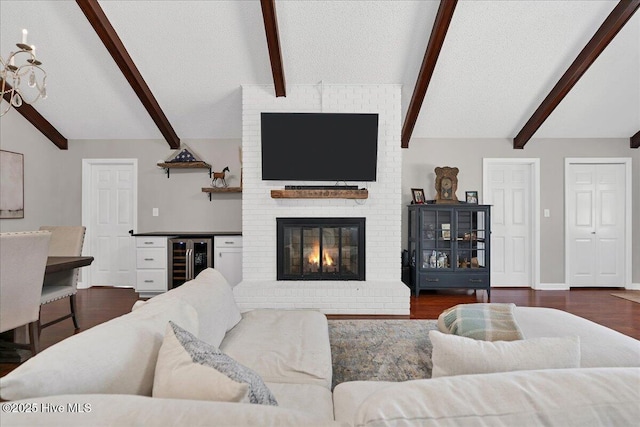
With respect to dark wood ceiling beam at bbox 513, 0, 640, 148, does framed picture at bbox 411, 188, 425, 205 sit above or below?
below

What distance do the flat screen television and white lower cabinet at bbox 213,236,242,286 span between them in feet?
3.41

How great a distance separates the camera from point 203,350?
3.33 ft

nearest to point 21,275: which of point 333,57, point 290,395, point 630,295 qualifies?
point 290,395

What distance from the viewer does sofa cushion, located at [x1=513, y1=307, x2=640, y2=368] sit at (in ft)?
4.42

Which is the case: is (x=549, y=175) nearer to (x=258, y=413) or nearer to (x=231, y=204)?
(x=231, y=204)

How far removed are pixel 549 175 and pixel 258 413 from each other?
561cm

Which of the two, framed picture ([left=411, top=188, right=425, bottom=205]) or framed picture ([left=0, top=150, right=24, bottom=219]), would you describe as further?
framed picture ([left=411, top=188, right=425, bottom=205])

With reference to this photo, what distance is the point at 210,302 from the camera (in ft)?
5.95

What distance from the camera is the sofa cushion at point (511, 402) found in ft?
2.20

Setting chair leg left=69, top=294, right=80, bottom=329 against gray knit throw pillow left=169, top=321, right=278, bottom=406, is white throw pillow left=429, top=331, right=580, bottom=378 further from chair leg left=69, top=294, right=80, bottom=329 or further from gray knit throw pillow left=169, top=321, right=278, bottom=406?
chair leg left=69, top=294, right=80, bottom=329

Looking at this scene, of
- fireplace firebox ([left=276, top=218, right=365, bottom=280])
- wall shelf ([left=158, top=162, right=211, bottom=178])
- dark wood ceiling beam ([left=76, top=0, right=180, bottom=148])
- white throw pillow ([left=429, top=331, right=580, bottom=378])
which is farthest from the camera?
wall shelf ([left=158, top=162, right=211, bottom=178])

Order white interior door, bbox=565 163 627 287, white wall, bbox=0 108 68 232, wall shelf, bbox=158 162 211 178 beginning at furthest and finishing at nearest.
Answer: white interior door, bbox=565 163 627 287, wall shelf, bbox=158 162 211 178, white wall, bbox=0 108 68 232

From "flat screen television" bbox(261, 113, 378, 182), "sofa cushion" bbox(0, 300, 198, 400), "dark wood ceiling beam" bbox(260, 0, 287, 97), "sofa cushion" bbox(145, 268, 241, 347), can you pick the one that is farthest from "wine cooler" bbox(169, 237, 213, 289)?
"sofa cushion" bbox(0, 300, 198, 400)

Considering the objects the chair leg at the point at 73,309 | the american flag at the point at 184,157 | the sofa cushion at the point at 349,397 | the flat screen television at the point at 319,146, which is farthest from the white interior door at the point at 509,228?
the chair leg at the point at 73,309
